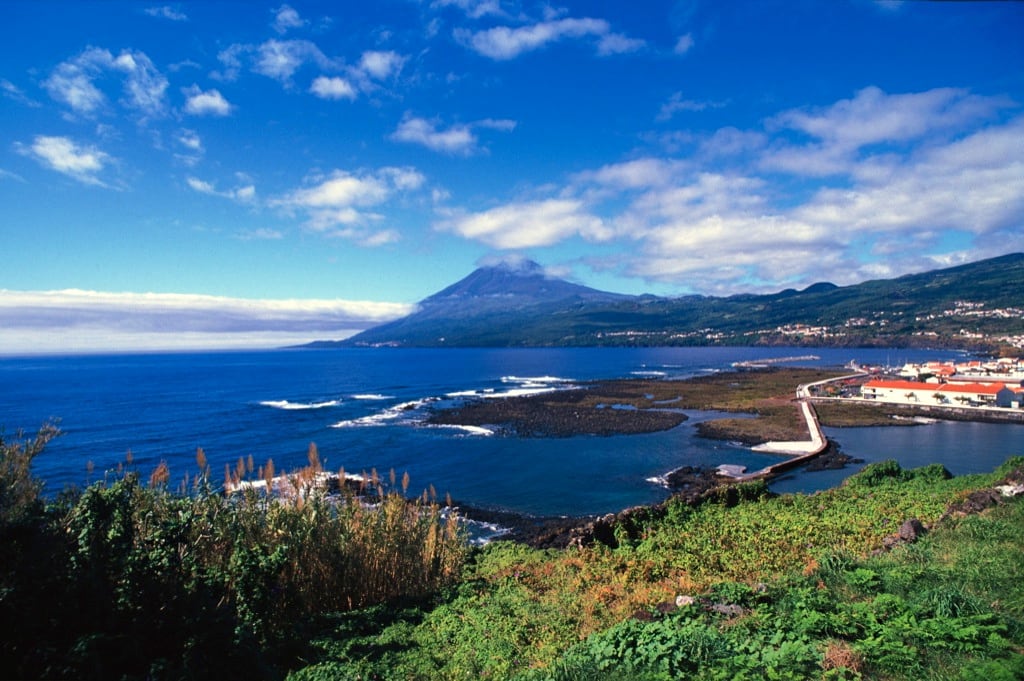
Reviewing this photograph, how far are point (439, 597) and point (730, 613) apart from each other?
6.30 metres

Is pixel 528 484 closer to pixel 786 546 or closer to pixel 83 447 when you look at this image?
pixel 786 546

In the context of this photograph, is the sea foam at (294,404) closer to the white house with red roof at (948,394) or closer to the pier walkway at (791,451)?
the pier walkway at (791,451)

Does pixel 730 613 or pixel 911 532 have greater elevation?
pixel 730 613

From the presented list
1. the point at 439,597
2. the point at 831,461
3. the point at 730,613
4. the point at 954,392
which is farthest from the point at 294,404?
the point at 954,392

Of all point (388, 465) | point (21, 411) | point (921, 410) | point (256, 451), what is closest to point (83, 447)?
point (256, 451)

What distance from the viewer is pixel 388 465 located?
107ft

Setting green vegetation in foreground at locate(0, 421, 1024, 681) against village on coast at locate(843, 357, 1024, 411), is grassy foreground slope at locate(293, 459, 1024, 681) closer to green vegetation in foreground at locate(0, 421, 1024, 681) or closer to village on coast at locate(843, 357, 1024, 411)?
green vegetation in foreground at locate(0, 421, 1024, 681)

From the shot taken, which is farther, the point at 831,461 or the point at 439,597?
the point at 831,461

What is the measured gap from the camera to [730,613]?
24.5ft

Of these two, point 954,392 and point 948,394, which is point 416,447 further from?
point 954,392

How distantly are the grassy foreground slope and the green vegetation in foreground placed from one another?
4 centimetres

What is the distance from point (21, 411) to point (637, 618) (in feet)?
231

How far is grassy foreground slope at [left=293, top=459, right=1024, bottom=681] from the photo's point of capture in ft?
18.1

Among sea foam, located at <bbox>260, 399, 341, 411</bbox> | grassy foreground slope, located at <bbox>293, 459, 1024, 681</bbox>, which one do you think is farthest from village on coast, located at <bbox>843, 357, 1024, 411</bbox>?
sea foam, located at <bbox>260, 399, 341, 411</bbox>
